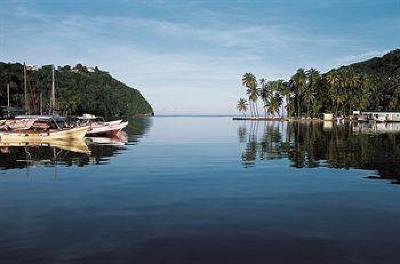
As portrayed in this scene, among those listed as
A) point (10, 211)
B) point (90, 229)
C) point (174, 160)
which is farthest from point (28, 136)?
point (90, 229)

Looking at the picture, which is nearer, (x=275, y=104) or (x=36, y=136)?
(x=36, y=136)

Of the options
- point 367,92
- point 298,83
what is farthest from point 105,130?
point 367,92

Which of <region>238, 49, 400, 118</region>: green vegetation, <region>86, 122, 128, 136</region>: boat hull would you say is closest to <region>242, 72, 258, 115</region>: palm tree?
<region>238, 49, 400, 118</region>: green vegetation

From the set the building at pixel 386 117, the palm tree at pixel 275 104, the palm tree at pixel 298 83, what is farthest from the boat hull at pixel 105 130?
the palm tree at pixel 275 104

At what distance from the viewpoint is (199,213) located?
52.7 feet

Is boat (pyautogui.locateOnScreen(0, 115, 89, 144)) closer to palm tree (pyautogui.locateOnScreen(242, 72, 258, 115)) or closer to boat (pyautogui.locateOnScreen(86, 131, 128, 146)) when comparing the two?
boat (pyautogui.locateOnScreen(86, 131, 128, 146))

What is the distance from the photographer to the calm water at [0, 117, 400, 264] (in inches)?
455

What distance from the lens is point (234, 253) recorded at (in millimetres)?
11484

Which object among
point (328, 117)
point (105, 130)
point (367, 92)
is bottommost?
point (105, 130)

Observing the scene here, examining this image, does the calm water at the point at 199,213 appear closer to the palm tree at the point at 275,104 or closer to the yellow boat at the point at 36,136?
the yellow boat at the point at 36,136

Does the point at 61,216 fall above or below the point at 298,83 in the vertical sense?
below

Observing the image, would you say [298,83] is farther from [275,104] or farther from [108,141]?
[108,141]

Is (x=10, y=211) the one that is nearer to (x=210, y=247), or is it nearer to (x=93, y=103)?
(x=210, y=247)

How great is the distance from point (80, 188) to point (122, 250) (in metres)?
10.5
